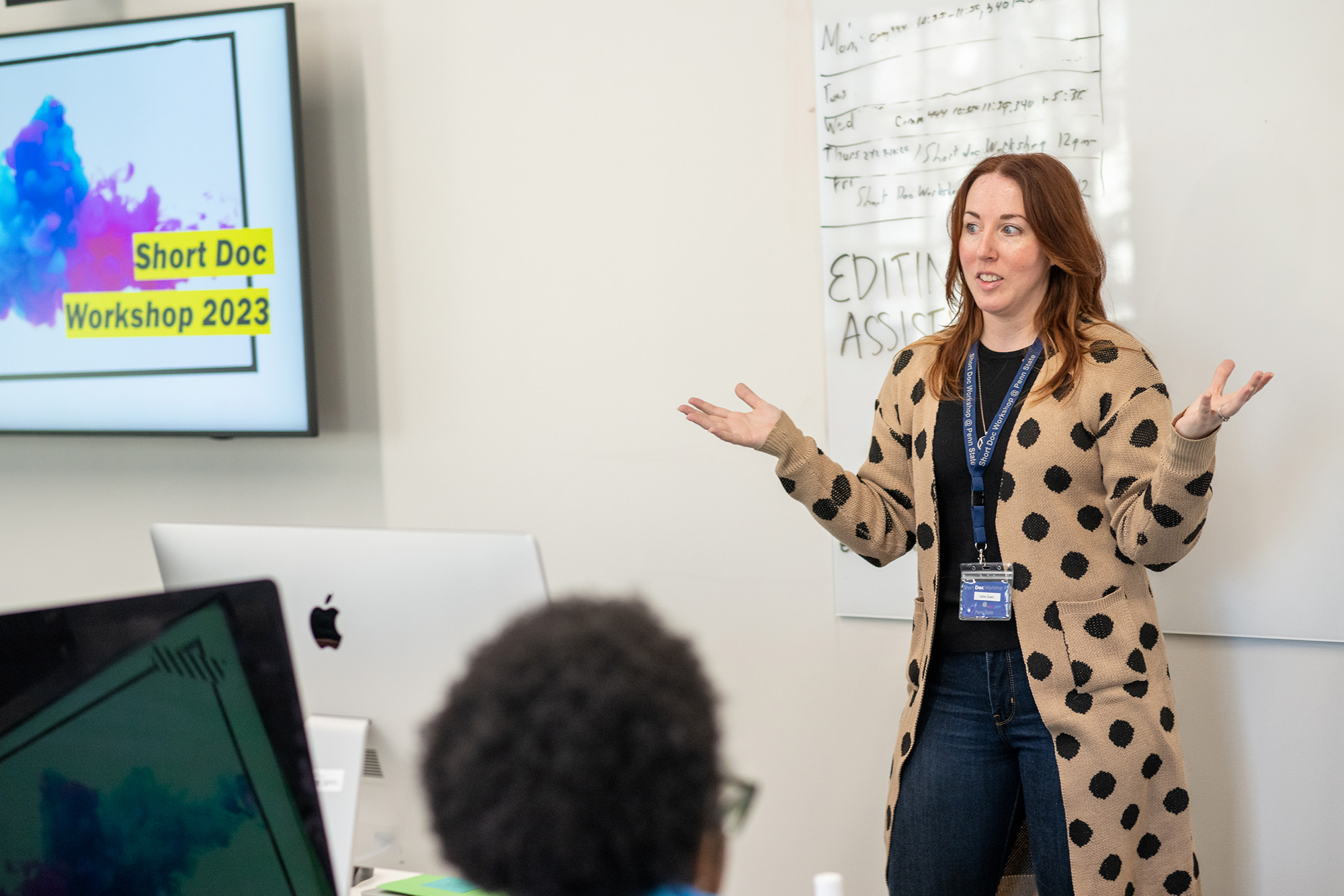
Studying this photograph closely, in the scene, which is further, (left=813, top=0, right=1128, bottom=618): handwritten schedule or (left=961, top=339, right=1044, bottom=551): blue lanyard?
(left=813, top=0, right=1128, bottom=618): handwritten schedule

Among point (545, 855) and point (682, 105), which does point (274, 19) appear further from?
point (545, 855)

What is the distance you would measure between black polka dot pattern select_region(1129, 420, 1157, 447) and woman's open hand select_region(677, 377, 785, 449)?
0.53m

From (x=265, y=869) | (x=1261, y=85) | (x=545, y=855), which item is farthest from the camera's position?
(x=1261, y=85)

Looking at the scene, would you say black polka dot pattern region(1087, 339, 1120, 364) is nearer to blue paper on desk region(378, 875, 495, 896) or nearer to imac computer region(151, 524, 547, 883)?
imac computer region(151, 524, 547, 883)

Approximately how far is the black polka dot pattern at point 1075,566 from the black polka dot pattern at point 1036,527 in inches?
1.8

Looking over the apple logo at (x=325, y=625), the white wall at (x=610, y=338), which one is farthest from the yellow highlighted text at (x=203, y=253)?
the apple logo at (x=325, y=625)

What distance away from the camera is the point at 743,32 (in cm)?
239

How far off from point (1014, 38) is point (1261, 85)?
1.46ft

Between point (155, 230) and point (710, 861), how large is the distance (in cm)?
261

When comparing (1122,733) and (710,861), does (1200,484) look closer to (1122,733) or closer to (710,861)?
(1122,733)

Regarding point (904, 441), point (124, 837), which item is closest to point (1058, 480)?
point (904, 441)

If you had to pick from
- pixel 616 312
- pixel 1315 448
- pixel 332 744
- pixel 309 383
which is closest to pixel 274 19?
pixel 309 383

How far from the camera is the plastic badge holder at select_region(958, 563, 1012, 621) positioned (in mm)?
1628

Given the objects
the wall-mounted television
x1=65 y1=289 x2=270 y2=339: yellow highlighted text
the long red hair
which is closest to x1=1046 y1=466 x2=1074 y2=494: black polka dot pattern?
the long red hair
